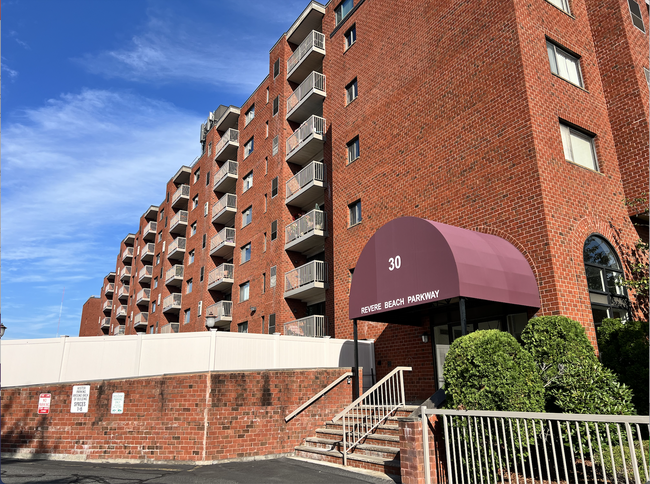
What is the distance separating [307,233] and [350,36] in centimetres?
954

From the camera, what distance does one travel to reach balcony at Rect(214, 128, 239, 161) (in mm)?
34531

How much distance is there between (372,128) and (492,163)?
6666 mm

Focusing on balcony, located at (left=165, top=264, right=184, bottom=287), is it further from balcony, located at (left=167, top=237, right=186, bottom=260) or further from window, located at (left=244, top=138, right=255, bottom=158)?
window, located at (left=244, top=138, right=255, bottom=158)

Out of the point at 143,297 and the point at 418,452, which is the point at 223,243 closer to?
the point at 143,297

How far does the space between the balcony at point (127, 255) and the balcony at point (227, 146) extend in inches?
1184

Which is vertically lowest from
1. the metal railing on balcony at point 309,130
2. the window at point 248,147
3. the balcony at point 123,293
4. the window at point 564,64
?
the window at point 564,64

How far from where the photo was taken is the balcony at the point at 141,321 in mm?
48778

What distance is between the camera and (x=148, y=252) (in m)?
51.7

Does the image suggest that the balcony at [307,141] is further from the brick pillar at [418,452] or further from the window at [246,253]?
the brick pillar at [418,452]

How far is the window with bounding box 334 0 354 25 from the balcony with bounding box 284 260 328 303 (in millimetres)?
12212

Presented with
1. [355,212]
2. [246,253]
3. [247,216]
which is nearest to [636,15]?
[355,212]

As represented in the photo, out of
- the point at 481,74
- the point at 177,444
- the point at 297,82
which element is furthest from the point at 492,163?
the point at 297,82

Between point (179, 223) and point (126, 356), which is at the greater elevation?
point (179, 223)

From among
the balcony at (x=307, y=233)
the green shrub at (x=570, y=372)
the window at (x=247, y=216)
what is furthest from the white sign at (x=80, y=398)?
the window at (x=247, y=216)
